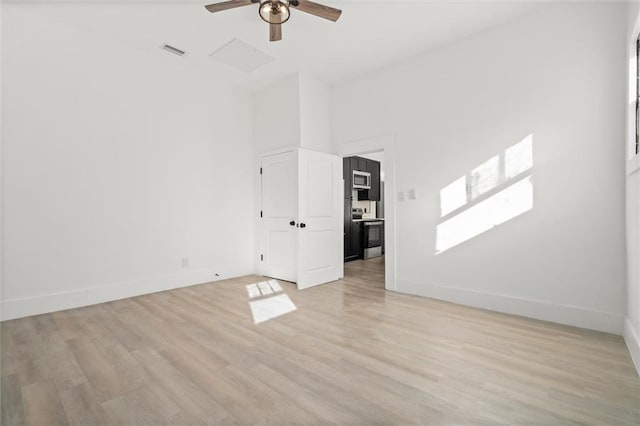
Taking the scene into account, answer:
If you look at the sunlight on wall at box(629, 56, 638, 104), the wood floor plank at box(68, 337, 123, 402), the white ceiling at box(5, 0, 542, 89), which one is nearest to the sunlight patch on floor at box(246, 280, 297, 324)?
the wood floor plank at box(68, 337, 123, 402)

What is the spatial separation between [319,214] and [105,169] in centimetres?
289

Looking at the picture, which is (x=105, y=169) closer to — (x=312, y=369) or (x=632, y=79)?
(x=312, y=369)

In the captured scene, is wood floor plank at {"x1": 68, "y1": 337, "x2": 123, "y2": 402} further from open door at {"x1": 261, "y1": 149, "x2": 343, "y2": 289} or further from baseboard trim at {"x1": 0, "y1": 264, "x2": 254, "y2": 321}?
open door at {"x1": 261, "y1": 149, "x2": 343, "y2": 289}

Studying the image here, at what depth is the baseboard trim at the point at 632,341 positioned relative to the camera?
80.4 inches

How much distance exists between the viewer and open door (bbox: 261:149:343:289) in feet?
14.1

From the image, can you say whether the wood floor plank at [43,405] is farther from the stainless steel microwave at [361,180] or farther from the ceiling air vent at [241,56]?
the stainless steel microwave at [361,180]

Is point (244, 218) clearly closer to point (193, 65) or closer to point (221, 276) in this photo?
point (221, 276)

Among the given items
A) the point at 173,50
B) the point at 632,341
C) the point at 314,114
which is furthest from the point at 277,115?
the point at 632,341

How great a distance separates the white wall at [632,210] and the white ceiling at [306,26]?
39.6 inches

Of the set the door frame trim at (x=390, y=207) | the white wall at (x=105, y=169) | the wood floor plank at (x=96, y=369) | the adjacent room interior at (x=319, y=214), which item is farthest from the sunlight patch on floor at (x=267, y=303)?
the door frame trim at (x=390, y=207)

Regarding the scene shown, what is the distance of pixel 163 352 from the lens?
2.29 metres

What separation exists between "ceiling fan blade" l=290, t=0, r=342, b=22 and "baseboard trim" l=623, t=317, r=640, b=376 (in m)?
3.62

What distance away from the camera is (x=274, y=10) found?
9.18ft

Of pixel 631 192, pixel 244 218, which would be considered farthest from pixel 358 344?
pixel 244 218
